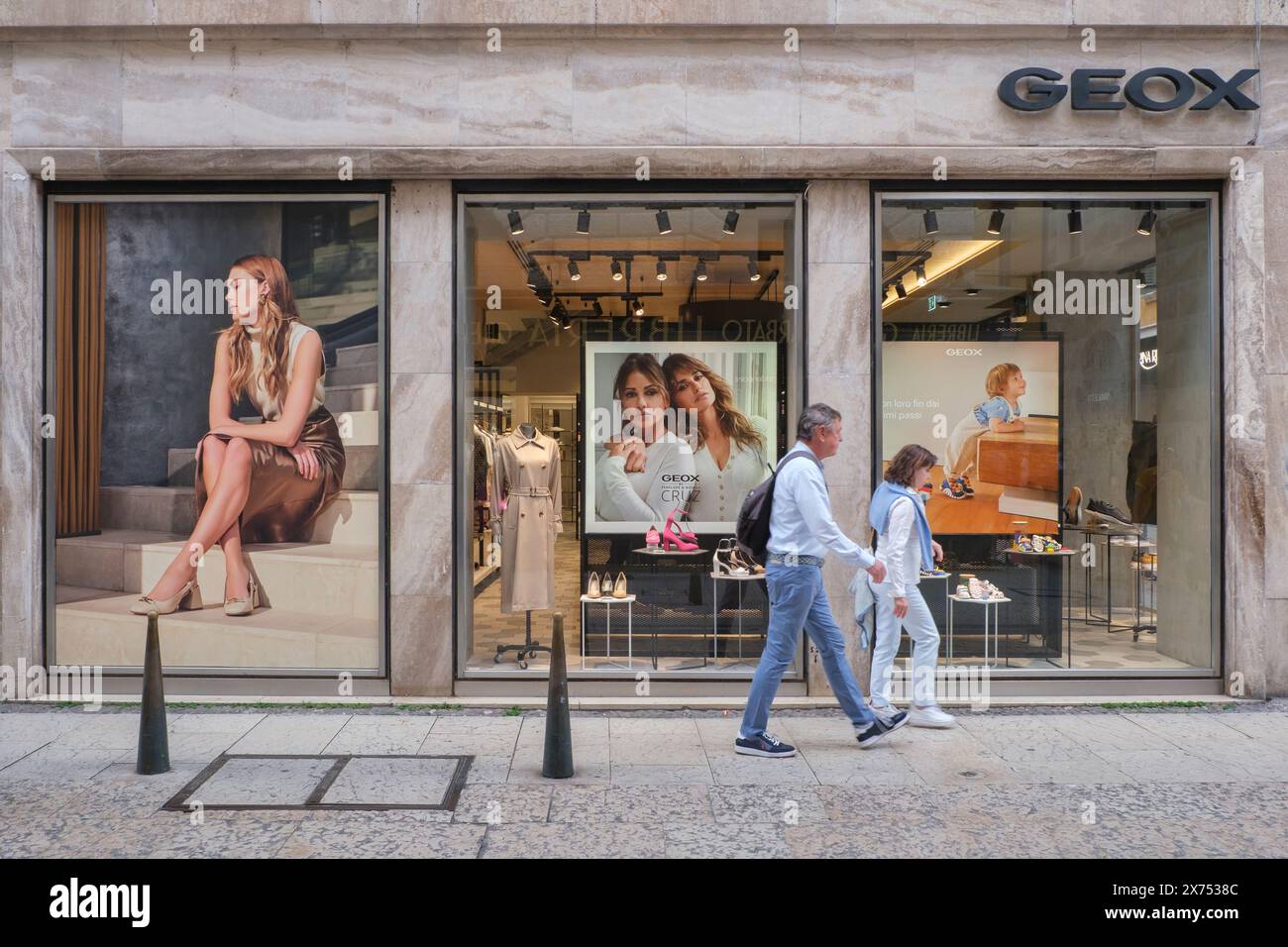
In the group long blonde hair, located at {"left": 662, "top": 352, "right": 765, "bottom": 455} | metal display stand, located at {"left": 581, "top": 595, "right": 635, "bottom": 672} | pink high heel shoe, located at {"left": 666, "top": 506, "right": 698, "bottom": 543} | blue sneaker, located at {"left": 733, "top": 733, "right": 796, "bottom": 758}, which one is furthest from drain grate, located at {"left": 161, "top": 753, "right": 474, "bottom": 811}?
long blonde hair, located at {"left": 662, "top": 352, "right": 765, "bottom": 455}

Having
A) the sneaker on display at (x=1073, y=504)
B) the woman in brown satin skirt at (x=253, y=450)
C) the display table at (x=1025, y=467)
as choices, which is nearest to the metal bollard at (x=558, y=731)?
the woman in brown satin skirt at (x=253, y=450)

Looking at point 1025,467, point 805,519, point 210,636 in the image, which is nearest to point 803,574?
point 805,519

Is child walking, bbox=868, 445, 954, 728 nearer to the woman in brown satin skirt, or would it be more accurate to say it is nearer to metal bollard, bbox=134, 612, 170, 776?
the woman in brown satin skirt

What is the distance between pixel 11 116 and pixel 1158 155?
893 cm

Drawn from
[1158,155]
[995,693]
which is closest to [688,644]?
[995,693]

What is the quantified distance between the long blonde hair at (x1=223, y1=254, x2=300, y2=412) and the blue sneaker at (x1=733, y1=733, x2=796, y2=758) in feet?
15.0

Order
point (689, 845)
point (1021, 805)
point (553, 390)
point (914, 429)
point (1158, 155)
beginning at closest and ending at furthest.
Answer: point (689, 845) < point (1021, 805) < point (1158, 155) < point (914, 429) < point (553, 390)

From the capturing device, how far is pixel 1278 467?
7695 mm

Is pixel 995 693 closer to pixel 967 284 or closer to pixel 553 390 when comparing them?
pixel 967 284

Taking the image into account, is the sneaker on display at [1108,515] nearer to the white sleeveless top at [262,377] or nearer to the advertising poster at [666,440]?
the advertising poster at [666,440]

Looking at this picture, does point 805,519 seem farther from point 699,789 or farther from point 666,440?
point 666,440

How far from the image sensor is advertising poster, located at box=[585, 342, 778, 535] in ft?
28.0

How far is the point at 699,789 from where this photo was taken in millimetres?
5551

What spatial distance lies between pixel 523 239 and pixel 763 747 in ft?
15.5
